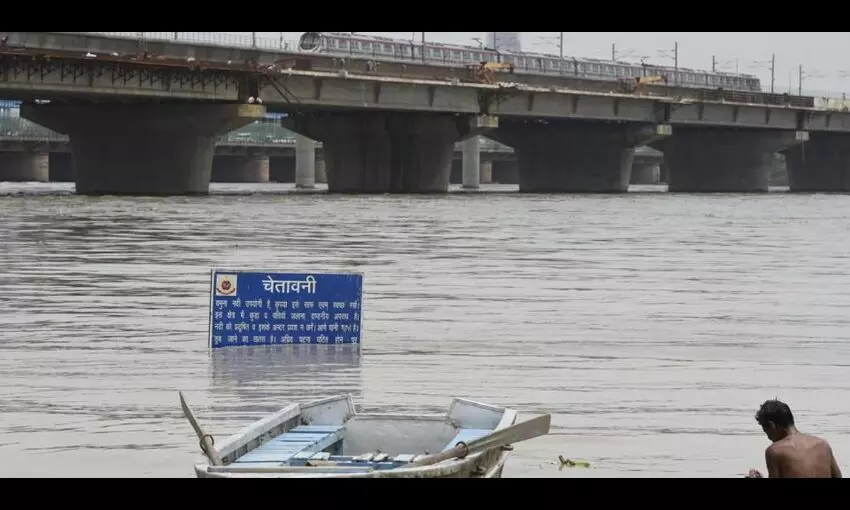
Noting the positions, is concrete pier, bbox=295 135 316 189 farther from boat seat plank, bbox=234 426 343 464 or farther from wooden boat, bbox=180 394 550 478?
boat seat plank, bbox=234 426 343 464

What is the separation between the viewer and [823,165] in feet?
563

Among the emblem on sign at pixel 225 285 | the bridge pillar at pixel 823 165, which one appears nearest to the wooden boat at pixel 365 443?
the emblem on sign at pixel 225 285

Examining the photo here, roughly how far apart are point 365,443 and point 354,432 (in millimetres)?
170

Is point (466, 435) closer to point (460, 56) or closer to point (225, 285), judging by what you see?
point (225, 285)

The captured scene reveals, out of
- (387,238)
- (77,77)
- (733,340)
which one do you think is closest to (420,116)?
(77,77)

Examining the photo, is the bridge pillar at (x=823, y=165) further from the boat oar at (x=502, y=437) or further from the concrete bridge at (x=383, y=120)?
the boat oar at (x=502, y=437)

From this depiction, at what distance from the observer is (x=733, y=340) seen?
2745cm

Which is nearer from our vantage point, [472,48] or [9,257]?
[9,257]

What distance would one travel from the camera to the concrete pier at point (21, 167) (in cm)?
18512

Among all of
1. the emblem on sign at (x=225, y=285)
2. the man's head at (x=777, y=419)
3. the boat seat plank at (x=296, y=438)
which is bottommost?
the boat seat plank at (x=296, y=438)

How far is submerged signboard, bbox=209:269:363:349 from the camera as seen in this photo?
84.9 feet

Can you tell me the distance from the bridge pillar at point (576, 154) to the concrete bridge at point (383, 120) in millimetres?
129
